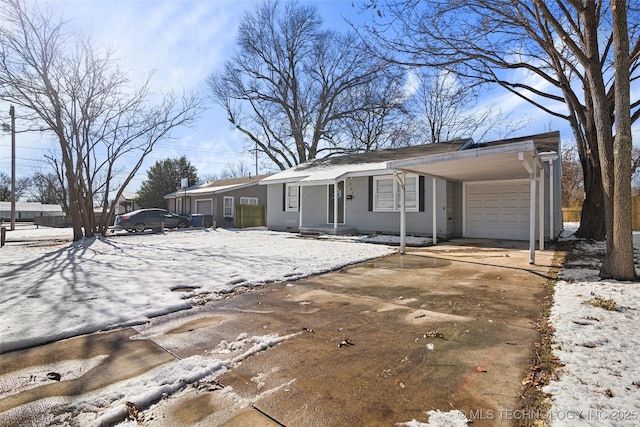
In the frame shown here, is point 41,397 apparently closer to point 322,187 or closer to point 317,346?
point 317,346

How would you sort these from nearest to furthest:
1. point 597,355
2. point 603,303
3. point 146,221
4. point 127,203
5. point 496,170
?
point 597,355, point 603,303, point 496,170, point 146,221, point 127,203

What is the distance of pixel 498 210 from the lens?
36.0 feet

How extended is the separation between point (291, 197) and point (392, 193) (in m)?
5.37

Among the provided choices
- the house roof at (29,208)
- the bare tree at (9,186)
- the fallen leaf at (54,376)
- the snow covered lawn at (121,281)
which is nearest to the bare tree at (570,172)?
the snow covered lawn at (121,281)

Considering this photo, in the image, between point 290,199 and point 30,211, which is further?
point 30,211

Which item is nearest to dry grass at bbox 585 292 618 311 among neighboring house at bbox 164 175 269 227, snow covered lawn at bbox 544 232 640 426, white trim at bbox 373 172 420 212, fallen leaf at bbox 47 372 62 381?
snow covered lawn at bbox 544 232 640 426

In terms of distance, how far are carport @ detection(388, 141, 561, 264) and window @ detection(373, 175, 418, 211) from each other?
1338 millimetres

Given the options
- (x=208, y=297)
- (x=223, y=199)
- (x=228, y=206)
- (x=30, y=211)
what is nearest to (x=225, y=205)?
(x=228, y=206)

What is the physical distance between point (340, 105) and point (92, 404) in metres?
25.3

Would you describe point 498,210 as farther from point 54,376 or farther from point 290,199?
point 54,376

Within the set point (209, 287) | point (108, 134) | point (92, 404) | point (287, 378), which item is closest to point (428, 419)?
point (287, 378)

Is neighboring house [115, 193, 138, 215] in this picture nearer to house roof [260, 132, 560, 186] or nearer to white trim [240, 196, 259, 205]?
white trim [240, 196, 259, 205]

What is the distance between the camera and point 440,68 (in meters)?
9.28

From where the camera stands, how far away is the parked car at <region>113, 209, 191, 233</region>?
1859cm
